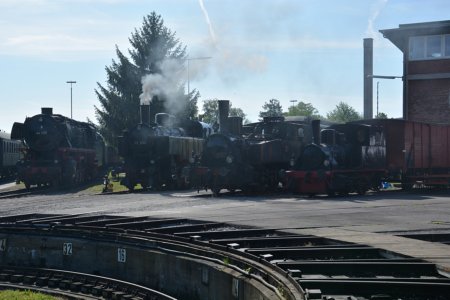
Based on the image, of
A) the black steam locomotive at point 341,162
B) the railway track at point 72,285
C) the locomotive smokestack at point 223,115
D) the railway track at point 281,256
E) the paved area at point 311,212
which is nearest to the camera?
the railway track at point 281,256

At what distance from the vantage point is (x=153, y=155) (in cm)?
3186

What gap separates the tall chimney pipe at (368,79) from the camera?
44.6 meters

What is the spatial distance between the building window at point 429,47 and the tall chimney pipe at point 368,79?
7.75m

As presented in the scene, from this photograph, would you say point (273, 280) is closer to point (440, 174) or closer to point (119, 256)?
point (119, 256)

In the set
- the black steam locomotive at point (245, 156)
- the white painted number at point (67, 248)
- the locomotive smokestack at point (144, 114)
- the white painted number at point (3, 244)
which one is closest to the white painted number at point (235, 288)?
the white painted number at point (67, 248)

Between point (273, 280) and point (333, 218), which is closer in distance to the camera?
point (273, 280)

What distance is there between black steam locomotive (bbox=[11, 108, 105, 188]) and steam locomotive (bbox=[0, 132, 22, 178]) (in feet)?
30.6

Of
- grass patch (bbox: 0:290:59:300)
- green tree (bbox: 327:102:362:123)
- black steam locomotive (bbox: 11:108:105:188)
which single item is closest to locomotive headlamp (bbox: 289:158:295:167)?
black steam locomotive (bbox: 11:108:105:188)

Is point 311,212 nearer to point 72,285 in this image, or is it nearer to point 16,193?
point 72,285

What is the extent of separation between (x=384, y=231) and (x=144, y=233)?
505 cm

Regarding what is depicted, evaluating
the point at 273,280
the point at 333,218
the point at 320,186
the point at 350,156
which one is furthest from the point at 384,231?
the point at 350,156

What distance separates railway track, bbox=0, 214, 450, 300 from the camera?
8.26 meters

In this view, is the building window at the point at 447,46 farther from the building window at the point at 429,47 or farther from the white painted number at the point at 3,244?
the white painted number at the point at 3,244

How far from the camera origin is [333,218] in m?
16.8
